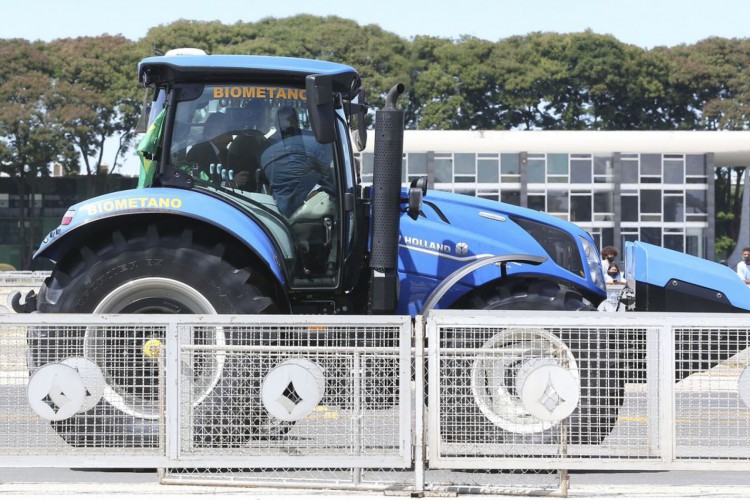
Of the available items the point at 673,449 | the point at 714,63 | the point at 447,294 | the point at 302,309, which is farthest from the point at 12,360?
the point at 714,63

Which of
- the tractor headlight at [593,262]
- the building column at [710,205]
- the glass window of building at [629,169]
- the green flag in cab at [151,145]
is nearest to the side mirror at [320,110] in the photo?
the green flag in cab at [151,145]

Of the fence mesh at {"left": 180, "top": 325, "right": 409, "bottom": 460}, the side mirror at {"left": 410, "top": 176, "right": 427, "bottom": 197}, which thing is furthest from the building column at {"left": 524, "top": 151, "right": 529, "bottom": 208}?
the fence mesh at {"left": 180, "top": 325, "right": 409, "bottom": 460}

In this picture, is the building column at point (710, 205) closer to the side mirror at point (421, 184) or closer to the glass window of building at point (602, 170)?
the glass window of building at point (602, 170)

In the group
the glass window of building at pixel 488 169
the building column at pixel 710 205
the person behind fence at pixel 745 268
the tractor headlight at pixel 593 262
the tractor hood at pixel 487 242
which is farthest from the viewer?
the glass window of building at pixel 488 169

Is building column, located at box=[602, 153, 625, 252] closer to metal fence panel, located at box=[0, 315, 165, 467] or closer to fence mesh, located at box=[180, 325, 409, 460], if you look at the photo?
fence mesh, located at box=[180, 325, 409, 460]

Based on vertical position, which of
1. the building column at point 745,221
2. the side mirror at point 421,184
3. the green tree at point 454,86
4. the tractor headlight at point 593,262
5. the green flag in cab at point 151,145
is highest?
the green tree at point 454,86

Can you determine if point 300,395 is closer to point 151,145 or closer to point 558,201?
point 151,145

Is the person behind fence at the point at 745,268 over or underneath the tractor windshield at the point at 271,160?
underneath

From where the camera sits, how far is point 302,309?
7.28 m

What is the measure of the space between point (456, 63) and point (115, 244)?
57.4 meters

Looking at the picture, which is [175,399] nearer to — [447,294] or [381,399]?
[381,399]

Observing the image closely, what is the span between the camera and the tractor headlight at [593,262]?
7746 mm

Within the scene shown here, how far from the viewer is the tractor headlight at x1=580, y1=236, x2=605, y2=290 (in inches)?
305

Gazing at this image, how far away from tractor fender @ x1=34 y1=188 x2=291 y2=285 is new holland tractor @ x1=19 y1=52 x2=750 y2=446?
0.5 inches
